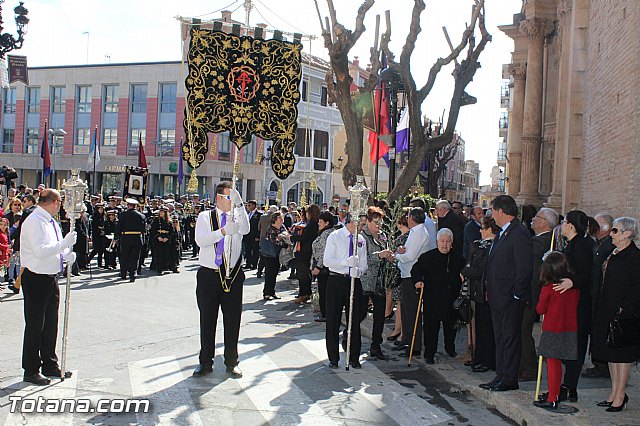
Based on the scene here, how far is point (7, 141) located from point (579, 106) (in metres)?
44.6

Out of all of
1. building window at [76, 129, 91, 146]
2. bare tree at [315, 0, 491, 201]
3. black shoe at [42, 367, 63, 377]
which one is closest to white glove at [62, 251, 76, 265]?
black shoe at [42, 367, 63, 377]

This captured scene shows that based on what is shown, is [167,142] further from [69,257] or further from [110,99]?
[69,257]

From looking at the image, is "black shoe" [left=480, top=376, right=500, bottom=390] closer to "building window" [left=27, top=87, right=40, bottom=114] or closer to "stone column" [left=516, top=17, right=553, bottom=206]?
"stone column" [left=516, top=17, right=553, bottom=206]

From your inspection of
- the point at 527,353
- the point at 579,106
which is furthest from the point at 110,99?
the point at 527,353

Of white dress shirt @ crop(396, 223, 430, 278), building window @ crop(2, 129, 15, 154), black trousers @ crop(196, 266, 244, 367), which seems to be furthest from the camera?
building window @ crop(2, 129, 15, 154)

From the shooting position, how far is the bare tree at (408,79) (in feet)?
53.9

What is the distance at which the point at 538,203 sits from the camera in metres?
25.1


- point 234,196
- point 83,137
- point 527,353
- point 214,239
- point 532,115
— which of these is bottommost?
point 527,353

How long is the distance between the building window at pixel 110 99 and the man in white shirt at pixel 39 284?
4359 centimetres

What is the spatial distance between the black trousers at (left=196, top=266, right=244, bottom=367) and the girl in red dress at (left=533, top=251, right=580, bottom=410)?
3.26 m

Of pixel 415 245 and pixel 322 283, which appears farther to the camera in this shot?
pixel 322 283

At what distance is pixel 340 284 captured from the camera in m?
8.62

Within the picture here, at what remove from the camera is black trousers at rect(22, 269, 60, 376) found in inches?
275

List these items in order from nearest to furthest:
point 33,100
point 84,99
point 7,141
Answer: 1. point 84,99
2. point 33,100
3. point 7,141
